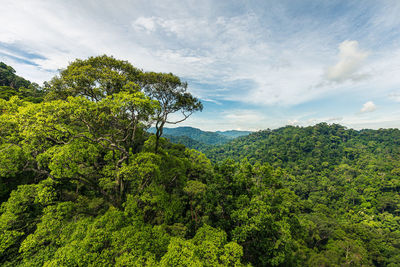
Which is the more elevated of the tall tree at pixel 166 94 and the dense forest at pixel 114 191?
the tall tree at pixel 166 94

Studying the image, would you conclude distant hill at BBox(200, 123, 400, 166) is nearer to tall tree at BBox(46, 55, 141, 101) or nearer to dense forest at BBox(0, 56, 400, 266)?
dense forest at BBox(0, 56, 400, 266)

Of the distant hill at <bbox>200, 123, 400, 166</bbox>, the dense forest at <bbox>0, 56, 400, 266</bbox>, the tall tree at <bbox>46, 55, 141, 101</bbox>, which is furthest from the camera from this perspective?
the distant hill at <bbox>200, 123, 400, 166</bbox>

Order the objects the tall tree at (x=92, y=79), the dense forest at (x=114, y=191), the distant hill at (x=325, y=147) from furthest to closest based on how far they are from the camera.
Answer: the distant hill at (x=325, y=147)
the tall tree at (x=92, y=79)
the dense forest at (x=114, y=191)

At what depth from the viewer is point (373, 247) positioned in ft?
99.4

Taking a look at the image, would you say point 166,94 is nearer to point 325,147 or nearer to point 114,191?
point 114,191

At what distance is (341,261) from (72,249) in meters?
34.3

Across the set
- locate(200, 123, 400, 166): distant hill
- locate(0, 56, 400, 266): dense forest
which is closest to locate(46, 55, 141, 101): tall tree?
locate(0, 56, 400, 266): dense forest

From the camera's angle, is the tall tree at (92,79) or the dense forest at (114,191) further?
the tall tree at (92,79)

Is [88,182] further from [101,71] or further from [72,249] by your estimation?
[101,71]

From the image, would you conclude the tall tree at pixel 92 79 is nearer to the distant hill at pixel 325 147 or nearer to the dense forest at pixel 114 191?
the dense forest at pixel 114 191

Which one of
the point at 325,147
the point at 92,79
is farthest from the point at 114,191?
the point at 325,147

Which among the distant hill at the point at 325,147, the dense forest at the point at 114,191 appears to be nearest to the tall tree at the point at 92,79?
the dense forest at the point at 114,191

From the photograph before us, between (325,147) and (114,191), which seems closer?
(114,191)

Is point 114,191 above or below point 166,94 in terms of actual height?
below
